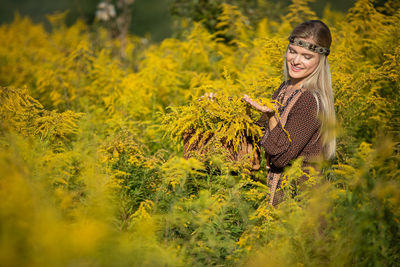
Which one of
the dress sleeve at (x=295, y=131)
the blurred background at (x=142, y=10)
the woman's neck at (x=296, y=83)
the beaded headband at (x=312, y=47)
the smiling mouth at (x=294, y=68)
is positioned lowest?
the blurred background at (x=142, y=10)

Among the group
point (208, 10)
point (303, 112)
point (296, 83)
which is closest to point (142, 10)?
point (208, 10)

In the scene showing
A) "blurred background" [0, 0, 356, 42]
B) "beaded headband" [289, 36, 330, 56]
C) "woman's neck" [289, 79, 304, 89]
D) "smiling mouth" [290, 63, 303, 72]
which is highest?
"beaded headband" [289, 36, 330, 56]

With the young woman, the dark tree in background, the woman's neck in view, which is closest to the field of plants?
the young woman

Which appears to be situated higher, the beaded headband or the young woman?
the beaded headband

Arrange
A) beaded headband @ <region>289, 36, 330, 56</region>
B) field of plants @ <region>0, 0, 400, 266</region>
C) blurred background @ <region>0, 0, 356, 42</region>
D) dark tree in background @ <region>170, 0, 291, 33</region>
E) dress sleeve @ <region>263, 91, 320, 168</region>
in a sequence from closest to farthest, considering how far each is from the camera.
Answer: field of plants @ <region>0, 0, 400, 266</region>, dress sleeve @ <region>263, 91, 320, 168</region>, beaded headband @ <region>289, 36, 330, 56</region>, dark tree in background @ <region>170, 0, 291, 33</region>, blurred background @ <region>0, 0, 356, 42</region>

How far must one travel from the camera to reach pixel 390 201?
136 centimetres

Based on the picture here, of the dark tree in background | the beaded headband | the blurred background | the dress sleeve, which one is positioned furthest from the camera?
the blurred background

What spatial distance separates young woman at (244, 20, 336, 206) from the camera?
1.63 m

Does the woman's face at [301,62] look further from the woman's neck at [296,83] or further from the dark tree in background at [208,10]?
the dark tree in background at [208,10]

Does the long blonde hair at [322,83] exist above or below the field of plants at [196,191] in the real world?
above

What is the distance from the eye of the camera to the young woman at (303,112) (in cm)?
163

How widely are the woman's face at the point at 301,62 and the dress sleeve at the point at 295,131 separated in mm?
209

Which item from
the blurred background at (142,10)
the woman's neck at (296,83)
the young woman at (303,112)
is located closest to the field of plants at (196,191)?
the young woman at (303,112)

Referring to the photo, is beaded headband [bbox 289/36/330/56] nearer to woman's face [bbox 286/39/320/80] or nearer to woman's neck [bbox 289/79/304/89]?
woman's face [bbox 286/39/320/80]
